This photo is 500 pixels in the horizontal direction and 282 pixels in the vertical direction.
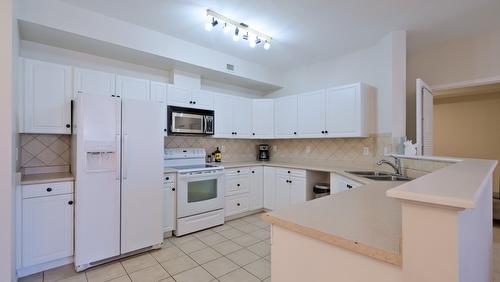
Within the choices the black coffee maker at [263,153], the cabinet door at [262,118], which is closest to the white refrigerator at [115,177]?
the cabinet door at [262,118]

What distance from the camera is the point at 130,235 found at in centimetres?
253

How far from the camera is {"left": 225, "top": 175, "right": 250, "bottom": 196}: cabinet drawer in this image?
3.67 metres

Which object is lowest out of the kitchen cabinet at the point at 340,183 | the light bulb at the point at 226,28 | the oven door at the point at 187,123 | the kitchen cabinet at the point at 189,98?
the kitchen cabinet at the point at 340,183

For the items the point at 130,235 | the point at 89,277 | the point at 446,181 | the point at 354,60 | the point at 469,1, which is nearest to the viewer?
the point at 446,181

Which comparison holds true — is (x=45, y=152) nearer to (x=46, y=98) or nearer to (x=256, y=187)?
(x=46, y=98)

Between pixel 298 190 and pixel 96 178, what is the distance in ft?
8.63

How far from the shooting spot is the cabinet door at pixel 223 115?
3863 millimetres

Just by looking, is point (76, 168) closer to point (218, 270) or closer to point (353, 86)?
point (218, 270)

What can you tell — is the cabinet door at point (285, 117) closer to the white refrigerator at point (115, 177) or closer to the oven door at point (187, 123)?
the oven door at point (187, 123)

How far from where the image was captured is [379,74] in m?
3.31

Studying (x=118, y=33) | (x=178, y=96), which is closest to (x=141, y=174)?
(x=178, y=96)

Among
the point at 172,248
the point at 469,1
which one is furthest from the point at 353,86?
the point at 172,248

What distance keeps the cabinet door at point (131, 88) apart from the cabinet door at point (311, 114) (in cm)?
237

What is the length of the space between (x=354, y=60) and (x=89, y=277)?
427 cm
